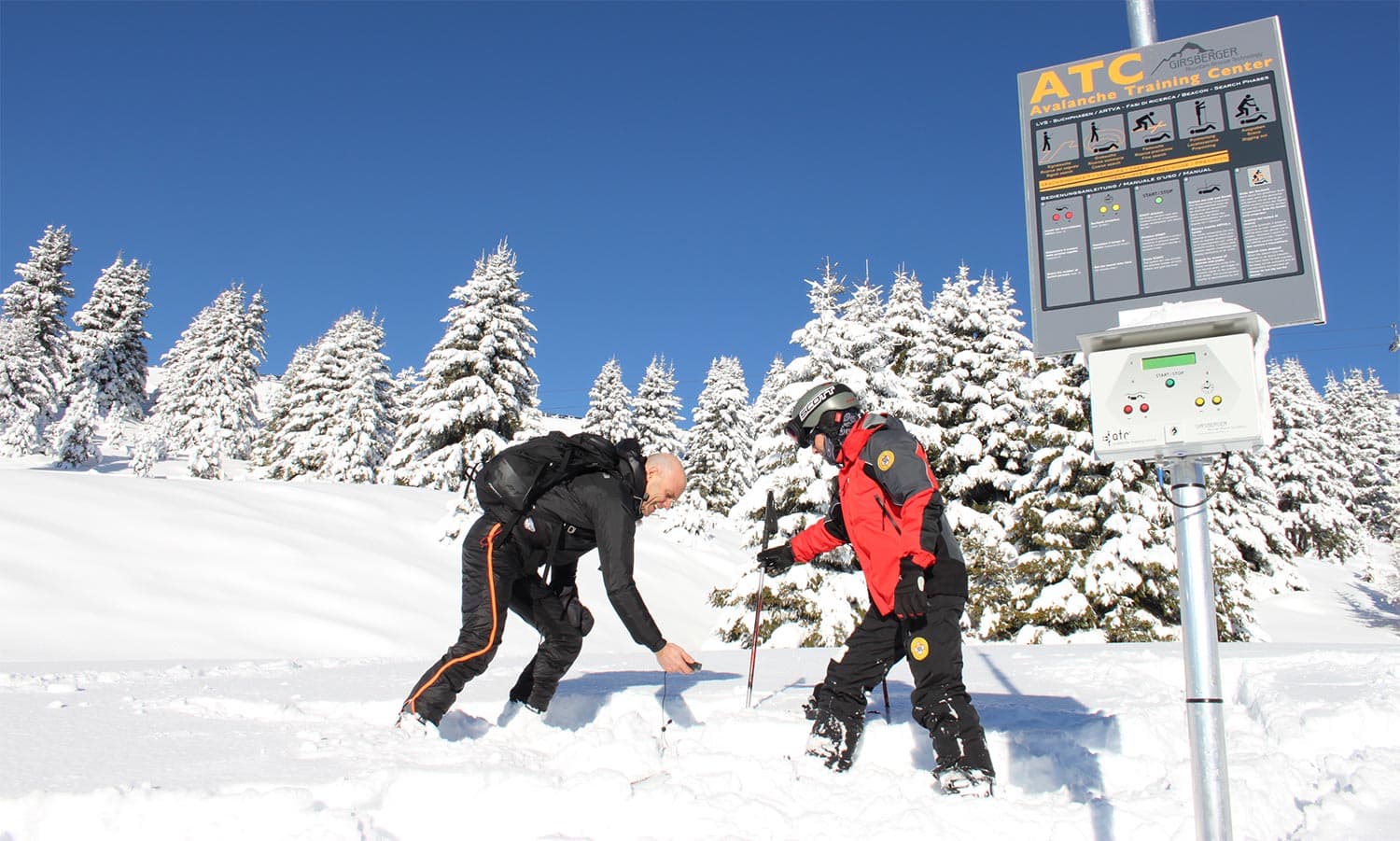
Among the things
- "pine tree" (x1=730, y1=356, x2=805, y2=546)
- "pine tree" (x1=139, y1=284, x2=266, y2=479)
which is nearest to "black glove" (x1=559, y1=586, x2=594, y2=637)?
"pine tree" (x1=730, y1=356, x2=805, y2=546)

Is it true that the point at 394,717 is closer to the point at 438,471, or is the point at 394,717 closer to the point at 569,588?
the point at 569,588

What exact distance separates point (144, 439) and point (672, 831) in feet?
142

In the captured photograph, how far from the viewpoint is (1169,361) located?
10.2 feet

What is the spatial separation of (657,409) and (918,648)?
1815 inches

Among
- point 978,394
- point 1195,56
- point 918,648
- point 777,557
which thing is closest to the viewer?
point 1195,56

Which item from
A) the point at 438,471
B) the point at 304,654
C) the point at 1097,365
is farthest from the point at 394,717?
the point at 438,471

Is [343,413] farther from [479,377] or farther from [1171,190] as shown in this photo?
[1171,190]

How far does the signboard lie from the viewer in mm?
3553

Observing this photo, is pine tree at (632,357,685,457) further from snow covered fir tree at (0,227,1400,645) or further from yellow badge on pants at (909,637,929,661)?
yellow badge on pants at (909,637,929,661)

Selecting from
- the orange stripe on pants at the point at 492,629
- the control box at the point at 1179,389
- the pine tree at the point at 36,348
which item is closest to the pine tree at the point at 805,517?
the orange stripe on pants at the point at 492,629

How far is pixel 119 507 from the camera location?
18391mm

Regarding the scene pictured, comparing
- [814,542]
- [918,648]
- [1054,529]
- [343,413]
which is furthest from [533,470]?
[343,413]

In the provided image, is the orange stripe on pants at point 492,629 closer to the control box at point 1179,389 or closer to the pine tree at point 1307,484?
the control box at point 1179,389

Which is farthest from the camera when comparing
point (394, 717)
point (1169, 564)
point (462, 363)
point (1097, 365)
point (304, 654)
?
point (462, 363)
